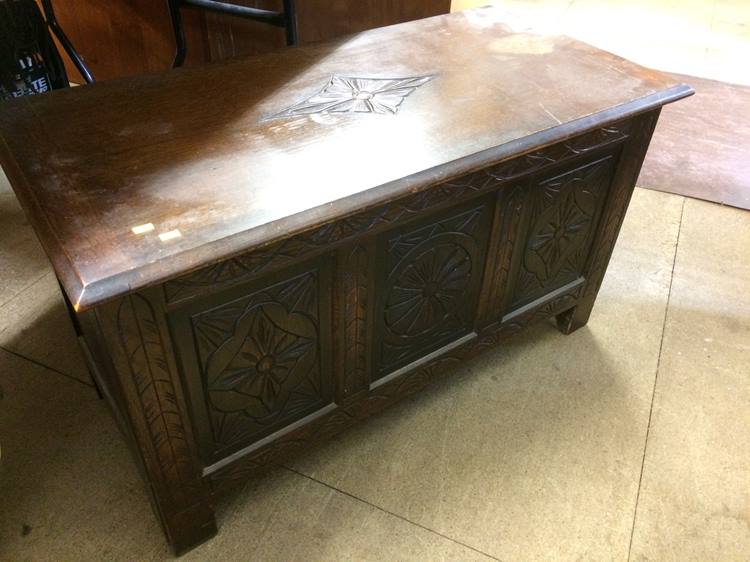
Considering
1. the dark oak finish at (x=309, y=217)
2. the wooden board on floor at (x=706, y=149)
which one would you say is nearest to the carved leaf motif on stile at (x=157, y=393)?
the dark oak finish at (x=309, y=217)

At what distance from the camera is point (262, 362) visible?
113 cm

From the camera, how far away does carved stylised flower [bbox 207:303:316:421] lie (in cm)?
106

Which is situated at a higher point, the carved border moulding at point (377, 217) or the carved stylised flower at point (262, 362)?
the carved border moulding at point (377, 217)

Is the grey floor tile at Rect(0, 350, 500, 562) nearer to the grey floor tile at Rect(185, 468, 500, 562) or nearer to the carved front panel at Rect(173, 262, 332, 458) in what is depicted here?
the grey floor tile at Rect(185, 468, 500, 562)

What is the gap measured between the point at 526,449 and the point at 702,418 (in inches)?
19.5

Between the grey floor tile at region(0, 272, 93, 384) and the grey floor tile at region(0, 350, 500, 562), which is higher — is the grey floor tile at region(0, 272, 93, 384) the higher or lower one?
the higher one

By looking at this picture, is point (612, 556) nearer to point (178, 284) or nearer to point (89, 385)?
point (178, 284)

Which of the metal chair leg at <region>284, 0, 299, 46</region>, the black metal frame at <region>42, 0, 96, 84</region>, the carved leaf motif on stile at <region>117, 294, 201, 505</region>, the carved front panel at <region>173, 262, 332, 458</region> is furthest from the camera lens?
the black metal frame at <region>42, 0, 96, 84</region>

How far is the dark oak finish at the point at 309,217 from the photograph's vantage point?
0.94 m

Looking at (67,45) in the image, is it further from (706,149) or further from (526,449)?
(706,149)

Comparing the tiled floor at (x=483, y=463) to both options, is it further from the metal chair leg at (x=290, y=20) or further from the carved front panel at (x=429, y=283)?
the metal chair leg at (x=290, y=20)

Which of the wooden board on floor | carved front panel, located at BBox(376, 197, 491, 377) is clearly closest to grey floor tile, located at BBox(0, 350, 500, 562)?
carved front panel, located at BBox(376, 197, 491, 377)

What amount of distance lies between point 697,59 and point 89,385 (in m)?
3.74

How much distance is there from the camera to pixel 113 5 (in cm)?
265
